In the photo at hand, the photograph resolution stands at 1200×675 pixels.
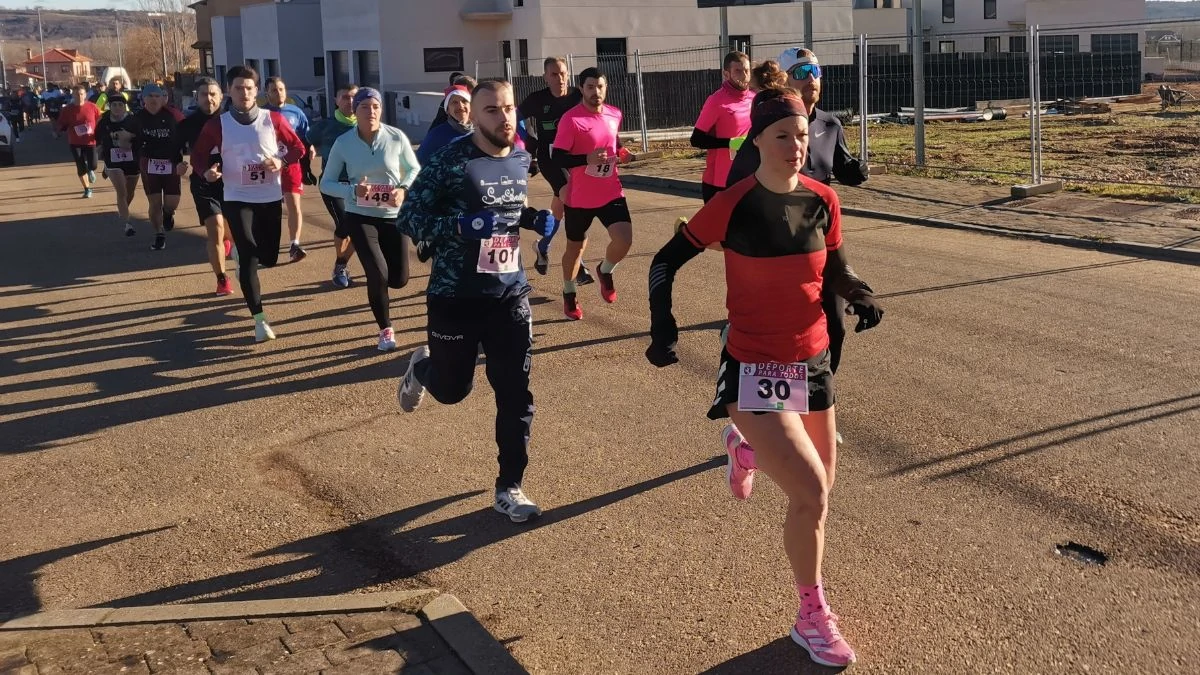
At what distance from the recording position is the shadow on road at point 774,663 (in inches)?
158

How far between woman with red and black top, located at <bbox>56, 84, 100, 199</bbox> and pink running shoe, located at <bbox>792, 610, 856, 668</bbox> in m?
20.9

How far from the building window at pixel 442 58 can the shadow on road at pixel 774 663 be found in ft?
128

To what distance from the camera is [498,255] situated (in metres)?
5.53

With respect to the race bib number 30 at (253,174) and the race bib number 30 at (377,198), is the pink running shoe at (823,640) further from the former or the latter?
the race bib number 30 at (253,174)

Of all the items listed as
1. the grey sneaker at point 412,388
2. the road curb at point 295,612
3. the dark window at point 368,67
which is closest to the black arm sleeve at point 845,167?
the grey sneaker at point 412,388

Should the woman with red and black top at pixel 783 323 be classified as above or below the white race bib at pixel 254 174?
below

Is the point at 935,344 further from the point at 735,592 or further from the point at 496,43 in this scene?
the point at 496,43

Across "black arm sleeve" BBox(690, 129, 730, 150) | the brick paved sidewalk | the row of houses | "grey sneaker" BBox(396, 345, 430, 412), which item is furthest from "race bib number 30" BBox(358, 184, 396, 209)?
the row of houses

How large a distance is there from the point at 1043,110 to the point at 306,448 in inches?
1352

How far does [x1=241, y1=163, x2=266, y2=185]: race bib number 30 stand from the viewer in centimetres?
927

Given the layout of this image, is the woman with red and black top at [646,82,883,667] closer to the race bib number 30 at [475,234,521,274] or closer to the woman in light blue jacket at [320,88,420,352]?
the race bib number 30 at [475,234,521,274]

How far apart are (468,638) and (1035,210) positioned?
39.7ft

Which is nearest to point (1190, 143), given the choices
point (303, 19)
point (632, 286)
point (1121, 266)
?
point (1121, 266)

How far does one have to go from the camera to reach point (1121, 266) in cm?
1099
